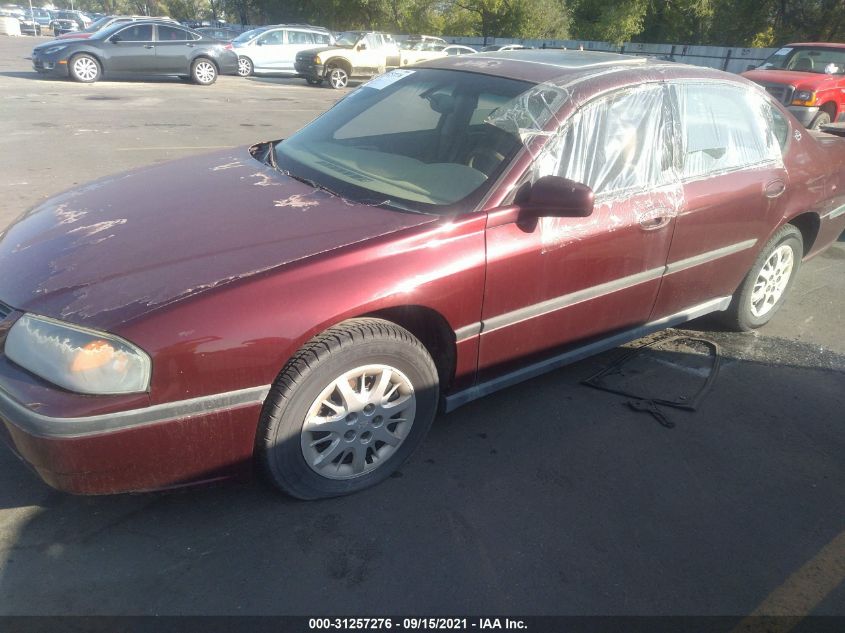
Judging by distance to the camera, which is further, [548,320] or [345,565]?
[548,320]

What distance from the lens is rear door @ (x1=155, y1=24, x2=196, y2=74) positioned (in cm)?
1658

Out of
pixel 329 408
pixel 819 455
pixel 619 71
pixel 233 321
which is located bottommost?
pixel 819 455

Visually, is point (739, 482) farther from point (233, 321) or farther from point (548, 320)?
point (233, 321)

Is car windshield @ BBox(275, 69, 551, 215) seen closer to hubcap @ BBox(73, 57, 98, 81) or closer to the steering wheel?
the steering wheel

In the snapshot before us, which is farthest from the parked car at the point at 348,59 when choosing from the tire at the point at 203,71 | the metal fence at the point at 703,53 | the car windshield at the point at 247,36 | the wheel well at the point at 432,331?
the wheel well at the point at 432,331

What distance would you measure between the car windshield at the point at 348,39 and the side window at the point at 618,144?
18.7 meters

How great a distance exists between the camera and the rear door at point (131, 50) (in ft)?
52.4

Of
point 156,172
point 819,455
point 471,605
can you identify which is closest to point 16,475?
point 156,172

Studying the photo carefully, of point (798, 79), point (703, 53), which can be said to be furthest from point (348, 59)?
point (703, 53)

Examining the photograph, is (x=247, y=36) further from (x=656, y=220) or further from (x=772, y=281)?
(x=656, y=220)

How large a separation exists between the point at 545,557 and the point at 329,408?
3.26 ft

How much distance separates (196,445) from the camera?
2266 mm

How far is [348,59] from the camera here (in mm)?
19734

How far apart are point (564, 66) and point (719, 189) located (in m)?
1.09
